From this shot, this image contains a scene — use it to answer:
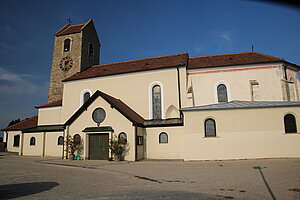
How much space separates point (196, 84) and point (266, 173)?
13.5 m

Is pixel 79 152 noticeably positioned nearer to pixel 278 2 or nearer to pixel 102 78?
pixel 102 78

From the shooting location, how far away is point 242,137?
1700 centimetres

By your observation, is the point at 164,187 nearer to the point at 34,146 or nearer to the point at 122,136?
the point at 122,136

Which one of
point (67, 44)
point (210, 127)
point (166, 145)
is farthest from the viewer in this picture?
point (67, 44)

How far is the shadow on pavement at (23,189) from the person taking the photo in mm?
6979

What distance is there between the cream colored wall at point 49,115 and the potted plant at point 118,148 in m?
10.6

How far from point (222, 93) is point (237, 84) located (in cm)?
164

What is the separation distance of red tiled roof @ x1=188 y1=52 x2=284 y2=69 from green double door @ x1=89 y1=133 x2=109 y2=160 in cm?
1126

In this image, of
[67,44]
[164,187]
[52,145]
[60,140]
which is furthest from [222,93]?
[67,44]

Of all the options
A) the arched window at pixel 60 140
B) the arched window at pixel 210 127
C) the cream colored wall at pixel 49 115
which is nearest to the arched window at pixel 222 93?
the arched window at pixel 210 127

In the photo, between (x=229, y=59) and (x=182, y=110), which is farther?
(x=229, y=59)

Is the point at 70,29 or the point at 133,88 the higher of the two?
the point at 70,29

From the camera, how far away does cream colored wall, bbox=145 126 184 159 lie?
19.2m

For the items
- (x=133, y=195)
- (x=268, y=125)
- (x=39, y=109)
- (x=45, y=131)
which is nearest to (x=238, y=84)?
(x=268, y=125)
